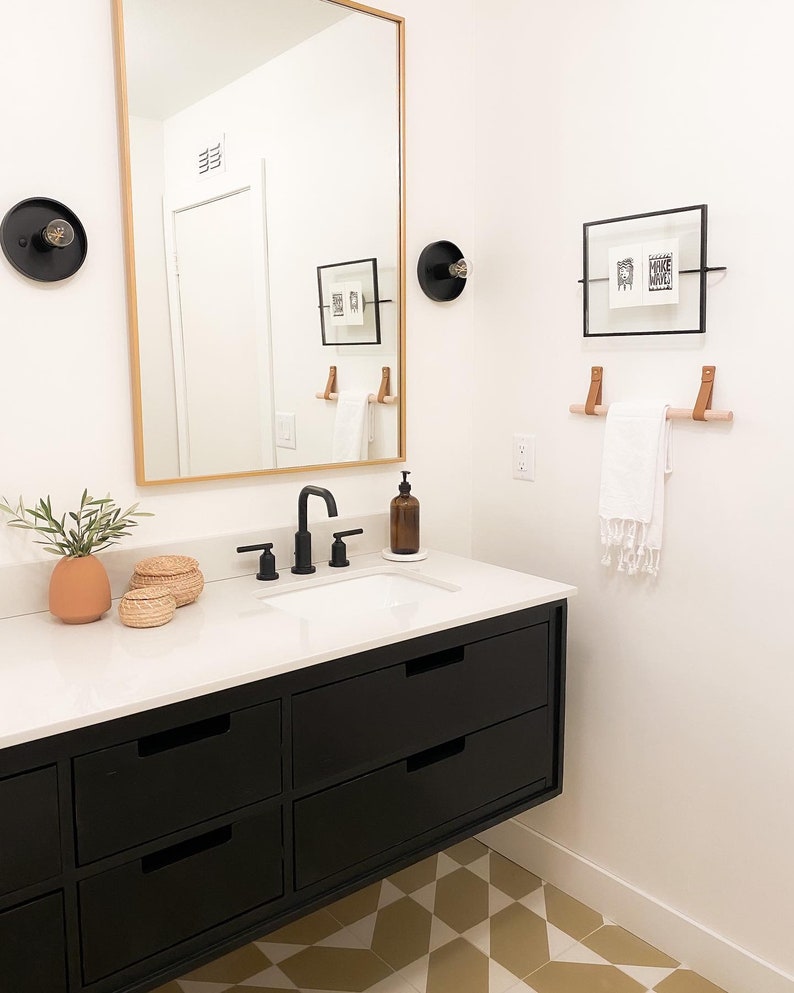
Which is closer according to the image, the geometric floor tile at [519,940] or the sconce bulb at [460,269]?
the geometric floor tile at [519,940]

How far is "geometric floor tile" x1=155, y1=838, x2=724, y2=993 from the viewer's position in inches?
73.0

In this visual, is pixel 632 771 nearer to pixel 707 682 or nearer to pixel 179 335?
pixel 707 682

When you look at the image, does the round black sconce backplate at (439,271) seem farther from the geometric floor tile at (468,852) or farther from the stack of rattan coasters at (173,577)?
the geometric floor tile at (468,852)

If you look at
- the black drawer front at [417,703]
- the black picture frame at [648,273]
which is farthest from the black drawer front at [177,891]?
the black picture frame at [648,273]

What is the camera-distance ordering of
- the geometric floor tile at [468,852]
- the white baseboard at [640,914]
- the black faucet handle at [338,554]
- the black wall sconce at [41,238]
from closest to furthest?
the black wall sconce at [41,238]
the white baseboard at [640,914]
the black faucet handle at [338,554]
the geometric floor tile at [468,852]

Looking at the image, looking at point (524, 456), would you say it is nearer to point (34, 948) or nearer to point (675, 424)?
point (675, 424)

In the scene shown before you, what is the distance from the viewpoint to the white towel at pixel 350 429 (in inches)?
82.0

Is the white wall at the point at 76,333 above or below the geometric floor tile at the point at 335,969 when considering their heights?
above

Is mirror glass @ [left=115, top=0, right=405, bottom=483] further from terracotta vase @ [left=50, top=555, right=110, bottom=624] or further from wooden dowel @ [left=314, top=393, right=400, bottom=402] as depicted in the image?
terracotta vase @ [left=50, top=555, right=110, bottom=624]

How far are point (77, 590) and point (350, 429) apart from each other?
80 centimetres

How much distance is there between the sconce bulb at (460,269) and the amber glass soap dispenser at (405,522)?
0.55 metres

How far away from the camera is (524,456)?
87.2 inches

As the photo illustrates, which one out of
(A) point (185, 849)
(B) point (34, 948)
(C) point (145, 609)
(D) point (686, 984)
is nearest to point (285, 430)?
(C) point (145, 609)

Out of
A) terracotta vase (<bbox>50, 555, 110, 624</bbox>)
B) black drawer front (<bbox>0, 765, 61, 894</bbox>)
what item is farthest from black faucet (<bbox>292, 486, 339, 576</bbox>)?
black drawer front (<bbox>0, 765, 61, 894</bbox>)
